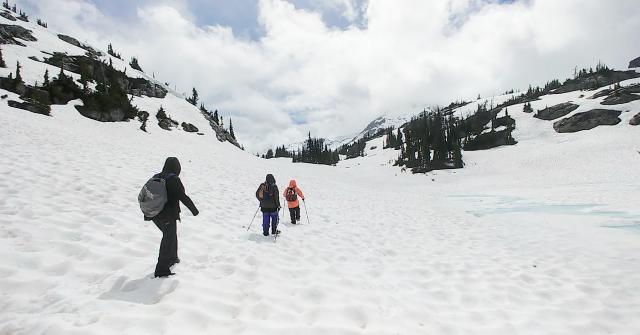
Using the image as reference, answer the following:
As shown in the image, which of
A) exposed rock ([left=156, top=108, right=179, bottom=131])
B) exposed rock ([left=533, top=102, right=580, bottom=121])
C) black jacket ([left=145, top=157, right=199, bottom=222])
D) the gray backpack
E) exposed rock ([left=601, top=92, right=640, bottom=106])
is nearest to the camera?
the gray backpack

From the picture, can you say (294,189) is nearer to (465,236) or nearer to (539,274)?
(465,236)

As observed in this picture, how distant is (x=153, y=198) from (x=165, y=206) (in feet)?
1.09

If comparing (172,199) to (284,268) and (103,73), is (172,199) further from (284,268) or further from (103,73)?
(103,73)

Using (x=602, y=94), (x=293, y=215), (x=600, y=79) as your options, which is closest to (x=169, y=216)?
(x=293, y=215)

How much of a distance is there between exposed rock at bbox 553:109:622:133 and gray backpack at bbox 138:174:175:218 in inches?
3424

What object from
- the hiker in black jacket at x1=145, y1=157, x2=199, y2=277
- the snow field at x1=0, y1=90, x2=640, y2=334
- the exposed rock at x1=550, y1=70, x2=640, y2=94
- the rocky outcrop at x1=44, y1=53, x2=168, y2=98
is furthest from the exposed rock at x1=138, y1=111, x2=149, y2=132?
the exposed rock at x1=550, y1=70, x2=640, y2=94

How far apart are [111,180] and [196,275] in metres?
8.74

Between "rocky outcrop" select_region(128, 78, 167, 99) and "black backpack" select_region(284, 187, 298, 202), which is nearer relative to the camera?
"black backpack" select_region(284, 187, 298, 202)

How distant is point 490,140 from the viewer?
76.0 m

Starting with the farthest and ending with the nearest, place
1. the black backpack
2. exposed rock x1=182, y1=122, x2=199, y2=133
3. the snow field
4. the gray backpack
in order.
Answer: exposed rock x1=182, y1=122, x2=199, y2=133 < the black backpack < the gray backpack < the snow field

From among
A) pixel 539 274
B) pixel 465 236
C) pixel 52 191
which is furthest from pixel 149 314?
pixel 465 236

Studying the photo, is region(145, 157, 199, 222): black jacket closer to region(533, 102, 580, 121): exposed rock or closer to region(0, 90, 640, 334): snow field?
region(0, 90, 640, 334): snow field

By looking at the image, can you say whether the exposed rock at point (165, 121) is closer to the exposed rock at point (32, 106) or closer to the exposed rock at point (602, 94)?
the exposed rock at point (32, 106)

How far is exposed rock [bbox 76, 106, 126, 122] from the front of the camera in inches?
1629
